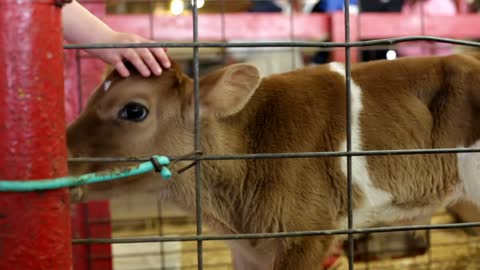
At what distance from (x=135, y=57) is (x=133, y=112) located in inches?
6.7

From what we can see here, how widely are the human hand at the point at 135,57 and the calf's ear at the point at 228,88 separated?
113 millimetres

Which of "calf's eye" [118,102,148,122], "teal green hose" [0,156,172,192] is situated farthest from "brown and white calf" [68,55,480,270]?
"teal green hose" [0,156,172,192]

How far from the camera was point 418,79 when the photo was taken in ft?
5.41

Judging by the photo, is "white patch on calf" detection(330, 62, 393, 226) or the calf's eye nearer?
the calf's eye

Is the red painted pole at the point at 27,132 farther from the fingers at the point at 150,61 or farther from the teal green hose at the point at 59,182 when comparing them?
the fingers at the point at 150,61

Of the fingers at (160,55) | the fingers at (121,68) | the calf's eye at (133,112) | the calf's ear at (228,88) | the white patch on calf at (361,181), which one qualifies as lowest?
the white patch on calf at (361,181)

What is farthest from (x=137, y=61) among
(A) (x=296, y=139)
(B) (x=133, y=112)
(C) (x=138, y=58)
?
(A) (x=296, y=139)

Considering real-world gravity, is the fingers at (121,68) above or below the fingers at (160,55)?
below

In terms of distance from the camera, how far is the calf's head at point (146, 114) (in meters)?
1.38

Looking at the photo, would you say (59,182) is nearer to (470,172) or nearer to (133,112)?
(133,112)

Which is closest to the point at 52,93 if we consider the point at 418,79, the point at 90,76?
the point at 418,79

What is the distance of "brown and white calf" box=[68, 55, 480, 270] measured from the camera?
1.42 m

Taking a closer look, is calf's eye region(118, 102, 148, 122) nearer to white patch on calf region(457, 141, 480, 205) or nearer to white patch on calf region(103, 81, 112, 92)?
white patch on calf region(103, 81, 112, 92)

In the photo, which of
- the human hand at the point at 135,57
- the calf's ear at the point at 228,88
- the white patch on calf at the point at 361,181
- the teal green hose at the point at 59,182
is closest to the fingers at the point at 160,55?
the human hand at the point at 135,57
